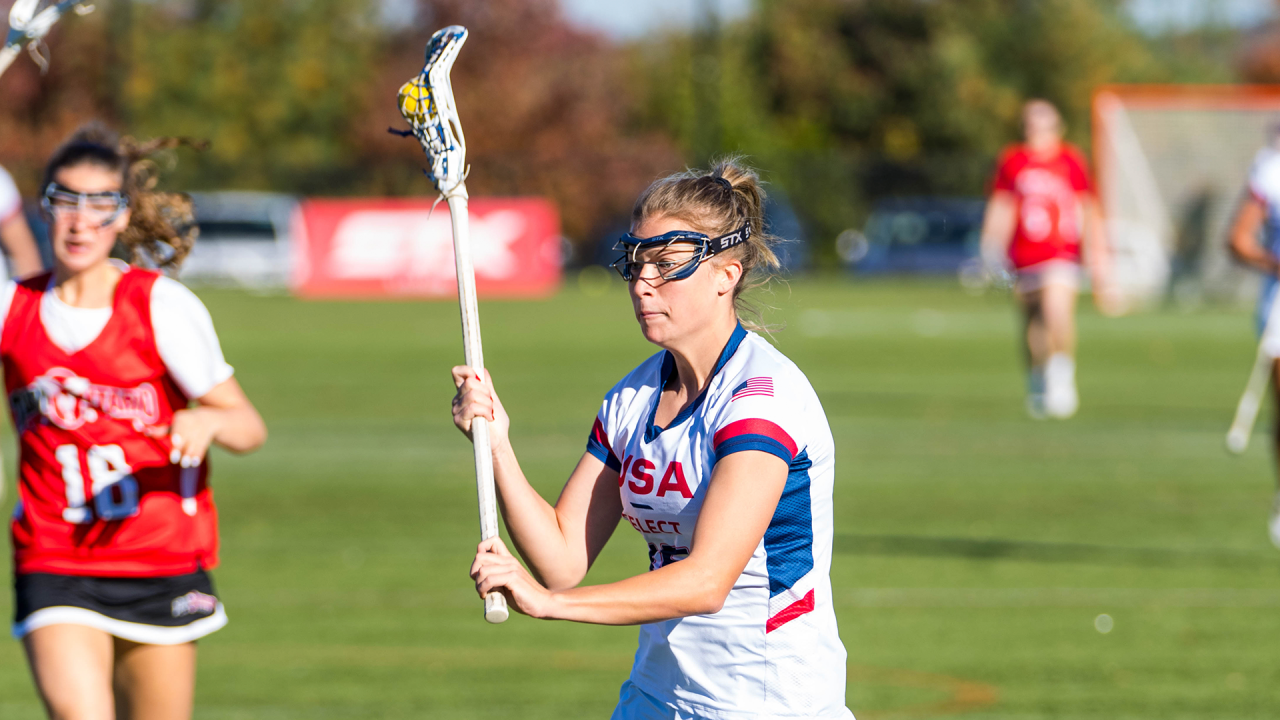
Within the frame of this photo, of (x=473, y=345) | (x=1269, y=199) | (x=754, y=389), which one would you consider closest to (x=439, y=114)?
(x=473, y=345)

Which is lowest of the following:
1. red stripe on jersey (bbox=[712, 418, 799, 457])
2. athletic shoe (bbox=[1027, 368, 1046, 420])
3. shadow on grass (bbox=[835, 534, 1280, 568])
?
shadow on grass (bbox=[835, 534, 1280, 568])

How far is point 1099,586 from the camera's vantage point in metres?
8.52

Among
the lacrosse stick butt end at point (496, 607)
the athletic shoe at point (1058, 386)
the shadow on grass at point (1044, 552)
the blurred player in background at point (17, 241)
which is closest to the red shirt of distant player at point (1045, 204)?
the athletic shoe at point (1058, 386)

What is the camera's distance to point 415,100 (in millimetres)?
3773

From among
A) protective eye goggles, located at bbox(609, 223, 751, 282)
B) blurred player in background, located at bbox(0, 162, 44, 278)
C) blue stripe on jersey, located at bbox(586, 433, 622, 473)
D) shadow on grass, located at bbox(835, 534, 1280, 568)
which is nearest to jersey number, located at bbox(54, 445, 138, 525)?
blue stripe on jersey, located at bbox(586, 433, 622, 473)

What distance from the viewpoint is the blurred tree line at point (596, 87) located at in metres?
50.8

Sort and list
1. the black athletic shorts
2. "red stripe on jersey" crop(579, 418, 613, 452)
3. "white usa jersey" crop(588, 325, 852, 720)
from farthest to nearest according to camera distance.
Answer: the black athletic shorts < "red stripe on jersey" crop(579, 418, 613, 452) < "white usa jersey" crop(588, 325, 852, 720)

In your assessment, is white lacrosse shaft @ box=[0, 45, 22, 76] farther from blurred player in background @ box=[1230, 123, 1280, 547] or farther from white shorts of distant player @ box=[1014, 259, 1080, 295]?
white shorts of distant player @ box=[1014, 259, 1080, 295]

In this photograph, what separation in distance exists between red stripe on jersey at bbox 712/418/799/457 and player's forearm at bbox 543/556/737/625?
0.26 m

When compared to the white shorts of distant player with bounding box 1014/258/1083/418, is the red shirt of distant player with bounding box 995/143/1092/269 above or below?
above

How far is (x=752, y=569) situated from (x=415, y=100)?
4.03ft

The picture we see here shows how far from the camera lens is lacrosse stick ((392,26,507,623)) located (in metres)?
3.53

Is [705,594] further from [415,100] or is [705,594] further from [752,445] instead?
[415,100]

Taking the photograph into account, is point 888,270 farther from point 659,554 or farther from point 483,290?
point 659,554
